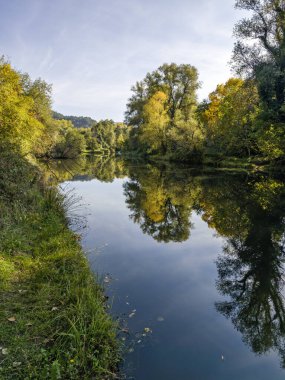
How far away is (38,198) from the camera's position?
12.0 meters

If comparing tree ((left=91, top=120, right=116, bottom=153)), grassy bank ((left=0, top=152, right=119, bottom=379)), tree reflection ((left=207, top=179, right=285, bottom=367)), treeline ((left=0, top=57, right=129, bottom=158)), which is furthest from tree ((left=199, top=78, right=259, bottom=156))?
tree ((left=91, top=120, right=116, bottom=153))

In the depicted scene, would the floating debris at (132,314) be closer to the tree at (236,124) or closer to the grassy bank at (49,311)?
the grassy bank at (49,311)

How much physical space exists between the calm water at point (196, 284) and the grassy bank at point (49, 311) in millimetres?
727

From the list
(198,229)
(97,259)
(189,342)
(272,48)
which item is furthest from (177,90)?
(189,342)

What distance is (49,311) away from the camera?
5.24 meters

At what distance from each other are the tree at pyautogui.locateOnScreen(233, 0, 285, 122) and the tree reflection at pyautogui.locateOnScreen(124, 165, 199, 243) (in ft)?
30.6

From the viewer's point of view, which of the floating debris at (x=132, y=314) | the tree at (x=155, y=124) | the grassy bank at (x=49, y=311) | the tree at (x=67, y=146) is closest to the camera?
the grassy bank at (x=49, y=311)

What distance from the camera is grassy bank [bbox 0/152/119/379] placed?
13.7 feet

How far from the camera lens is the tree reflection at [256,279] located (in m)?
5.95

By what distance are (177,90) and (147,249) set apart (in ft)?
172

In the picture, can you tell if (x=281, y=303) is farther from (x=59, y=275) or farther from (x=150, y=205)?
(x=150, y=205)

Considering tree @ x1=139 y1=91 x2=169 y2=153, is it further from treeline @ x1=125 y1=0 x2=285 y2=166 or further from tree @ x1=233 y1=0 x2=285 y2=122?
tree @ x1=233 y1=0 x2=285 y2=122

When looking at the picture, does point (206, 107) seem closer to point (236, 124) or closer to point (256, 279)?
point (236, 124)

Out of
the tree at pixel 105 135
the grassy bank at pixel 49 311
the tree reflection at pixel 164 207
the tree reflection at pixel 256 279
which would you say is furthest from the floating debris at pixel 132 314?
the tree at pixel 105 135
